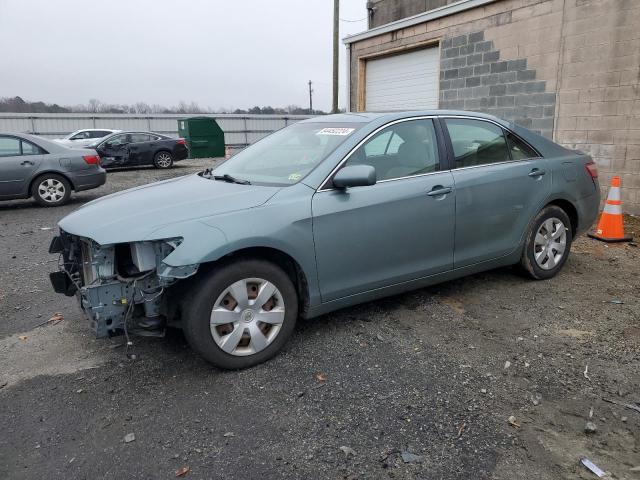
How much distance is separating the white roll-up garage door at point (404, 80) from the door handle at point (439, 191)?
7213 mm

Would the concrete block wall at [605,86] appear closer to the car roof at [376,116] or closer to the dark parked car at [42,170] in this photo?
the car roof at [376,116]

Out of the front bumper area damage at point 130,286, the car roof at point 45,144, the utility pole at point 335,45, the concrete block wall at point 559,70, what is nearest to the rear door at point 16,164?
the car roof at point 45,144

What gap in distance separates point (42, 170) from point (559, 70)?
Answer: 9472 mm

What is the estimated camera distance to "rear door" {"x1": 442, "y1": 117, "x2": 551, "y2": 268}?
13.2 feet

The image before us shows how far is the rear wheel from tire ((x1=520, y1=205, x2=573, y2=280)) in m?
15.5

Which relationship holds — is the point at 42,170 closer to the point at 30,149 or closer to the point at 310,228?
the point at 30,149

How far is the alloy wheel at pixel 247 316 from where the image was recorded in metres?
3.04

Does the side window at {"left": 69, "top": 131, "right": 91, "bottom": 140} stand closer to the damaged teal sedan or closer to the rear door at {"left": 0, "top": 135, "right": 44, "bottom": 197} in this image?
the rear door at {"left": 0, "top": 135, "right": 44, "bottom": 197}

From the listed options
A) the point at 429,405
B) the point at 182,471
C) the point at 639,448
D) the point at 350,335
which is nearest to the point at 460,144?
the point at 350,335

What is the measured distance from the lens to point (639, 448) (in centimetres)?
242

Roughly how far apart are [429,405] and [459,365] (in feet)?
1.74

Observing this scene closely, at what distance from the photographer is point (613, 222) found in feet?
20.8

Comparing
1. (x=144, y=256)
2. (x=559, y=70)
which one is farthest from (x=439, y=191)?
(x=559, y=70)

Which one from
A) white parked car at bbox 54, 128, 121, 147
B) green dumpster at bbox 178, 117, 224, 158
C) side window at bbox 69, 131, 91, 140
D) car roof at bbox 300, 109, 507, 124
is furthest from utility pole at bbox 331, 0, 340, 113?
car roof at bbox 300, 109, 507, 124
